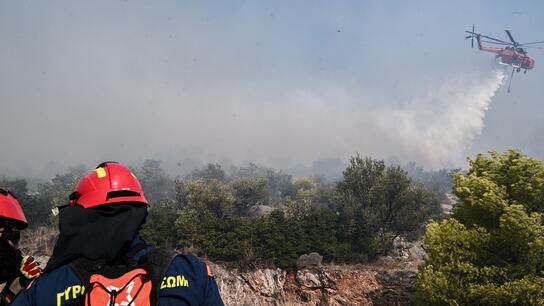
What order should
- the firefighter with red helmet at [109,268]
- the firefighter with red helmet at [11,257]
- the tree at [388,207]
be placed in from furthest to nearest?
the tree at [388,207] < the firefighter with red helmet at [11,257] < the firefighter with red helmet at [109,268]

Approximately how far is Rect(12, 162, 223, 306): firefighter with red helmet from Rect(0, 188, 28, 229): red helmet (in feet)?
8.78

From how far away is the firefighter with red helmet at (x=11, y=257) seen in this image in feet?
13.7

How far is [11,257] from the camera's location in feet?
14.3

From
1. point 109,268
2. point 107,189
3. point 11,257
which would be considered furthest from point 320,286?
point 109,268

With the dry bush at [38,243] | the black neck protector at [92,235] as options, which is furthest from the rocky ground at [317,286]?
the black neck protector at [92,235]

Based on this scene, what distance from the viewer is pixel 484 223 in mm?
14117

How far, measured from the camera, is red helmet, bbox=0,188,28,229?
439 cm

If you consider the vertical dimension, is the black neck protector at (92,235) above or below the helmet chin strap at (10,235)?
below

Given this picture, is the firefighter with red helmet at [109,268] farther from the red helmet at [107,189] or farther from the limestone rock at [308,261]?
the limestone rock at [308,261]

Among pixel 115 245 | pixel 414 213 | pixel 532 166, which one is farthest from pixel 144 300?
pixel 414 213

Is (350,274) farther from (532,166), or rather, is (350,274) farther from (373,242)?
(532,166)

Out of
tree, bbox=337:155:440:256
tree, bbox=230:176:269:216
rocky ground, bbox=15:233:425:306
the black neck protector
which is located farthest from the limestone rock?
tree, bbox=230:176:269:216

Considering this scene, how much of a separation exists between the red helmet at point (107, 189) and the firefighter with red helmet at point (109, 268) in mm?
38

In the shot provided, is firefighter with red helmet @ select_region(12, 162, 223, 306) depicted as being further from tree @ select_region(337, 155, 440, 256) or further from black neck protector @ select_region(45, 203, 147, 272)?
tree @ select_region(337, 155, 440, 256)
